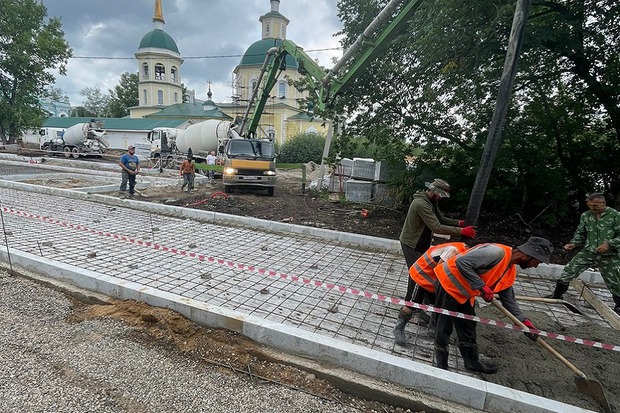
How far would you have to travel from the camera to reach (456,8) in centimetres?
523

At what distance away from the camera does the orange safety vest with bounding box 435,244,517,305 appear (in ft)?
9.30

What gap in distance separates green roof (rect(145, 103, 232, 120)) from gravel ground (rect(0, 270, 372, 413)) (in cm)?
3748

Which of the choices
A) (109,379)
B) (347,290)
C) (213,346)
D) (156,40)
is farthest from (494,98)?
(156,40)

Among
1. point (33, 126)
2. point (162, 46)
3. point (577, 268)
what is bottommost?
point (577, 268)

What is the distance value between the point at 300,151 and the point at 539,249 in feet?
104

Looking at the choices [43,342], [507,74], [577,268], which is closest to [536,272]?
[577,268]

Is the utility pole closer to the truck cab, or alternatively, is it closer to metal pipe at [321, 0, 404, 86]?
metal pipe at [321, 0, 404, 86]

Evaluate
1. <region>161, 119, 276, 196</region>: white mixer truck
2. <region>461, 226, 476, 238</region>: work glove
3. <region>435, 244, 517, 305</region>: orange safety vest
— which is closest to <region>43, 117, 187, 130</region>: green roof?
<region>161, 119, 276, 196</region>: white mixer truck

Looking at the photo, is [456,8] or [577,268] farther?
[456,8]

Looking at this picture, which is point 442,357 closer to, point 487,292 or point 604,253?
point 487,292

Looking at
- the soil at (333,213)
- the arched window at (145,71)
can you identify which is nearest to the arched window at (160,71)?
the arched window at (145,71)

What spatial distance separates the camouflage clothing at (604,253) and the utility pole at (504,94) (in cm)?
196

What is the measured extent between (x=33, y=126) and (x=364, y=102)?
3373 cm

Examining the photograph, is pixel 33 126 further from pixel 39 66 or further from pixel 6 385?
pixel 6 385
